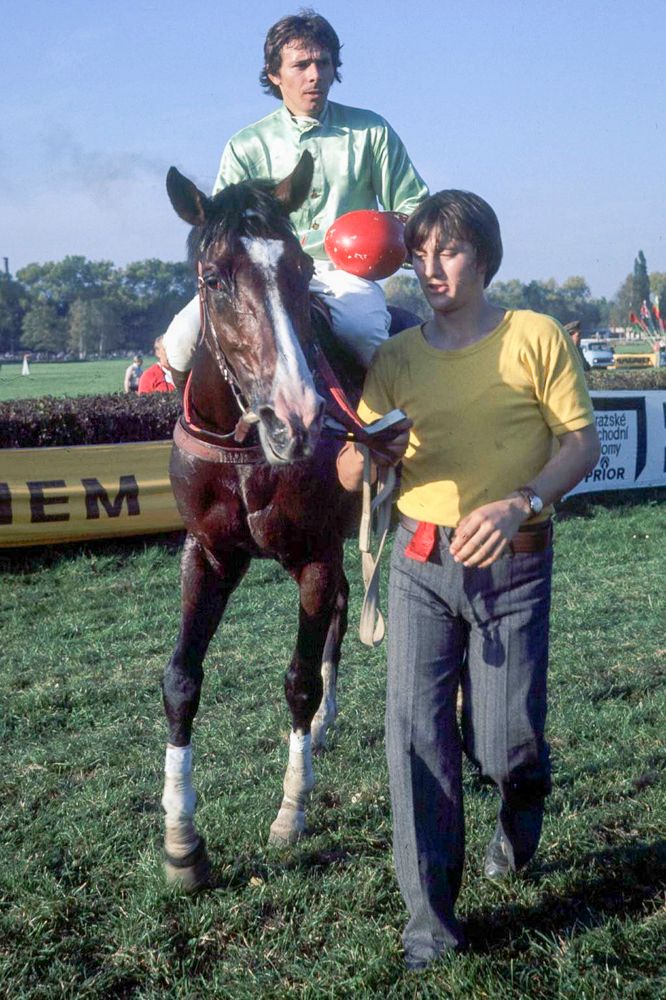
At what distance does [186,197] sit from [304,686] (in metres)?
1.98

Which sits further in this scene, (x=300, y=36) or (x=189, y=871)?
(x=300, y=36)

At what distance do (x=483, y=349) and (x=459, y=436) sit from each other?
0.85 feet

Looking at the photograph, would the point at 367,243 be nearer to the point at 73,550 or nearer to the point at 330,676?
the point at 330,676

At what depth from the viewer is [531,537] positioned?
8.84 feet

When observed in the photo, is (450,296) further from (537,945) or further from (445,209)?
(537,945)

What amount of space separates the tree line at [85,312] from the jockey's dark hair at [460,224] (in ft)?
268

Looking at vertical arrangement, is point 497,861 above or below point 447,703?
below

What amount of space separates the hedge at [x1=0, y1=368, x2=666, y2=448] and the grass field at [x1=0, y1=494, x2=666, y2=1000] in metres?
3.11

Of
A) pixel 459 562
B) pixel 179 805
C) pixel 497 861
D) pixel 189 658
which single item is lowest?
pixel 497 861

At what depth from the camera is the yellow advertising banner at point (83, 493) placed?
8.53 m

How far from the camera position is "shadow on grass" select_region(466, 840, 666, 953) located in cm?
293

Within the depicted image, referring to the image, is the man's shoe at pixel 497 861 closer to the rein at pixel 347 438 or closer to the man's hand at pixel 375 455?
the rein at pixel 347 438

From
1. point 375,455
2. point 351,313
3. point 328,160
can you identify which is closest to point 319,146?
point 328,160

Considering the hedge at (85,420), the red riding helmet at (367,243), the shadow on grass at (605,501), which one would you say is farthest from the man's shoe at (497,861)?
the shadow on grass at (605,501)
